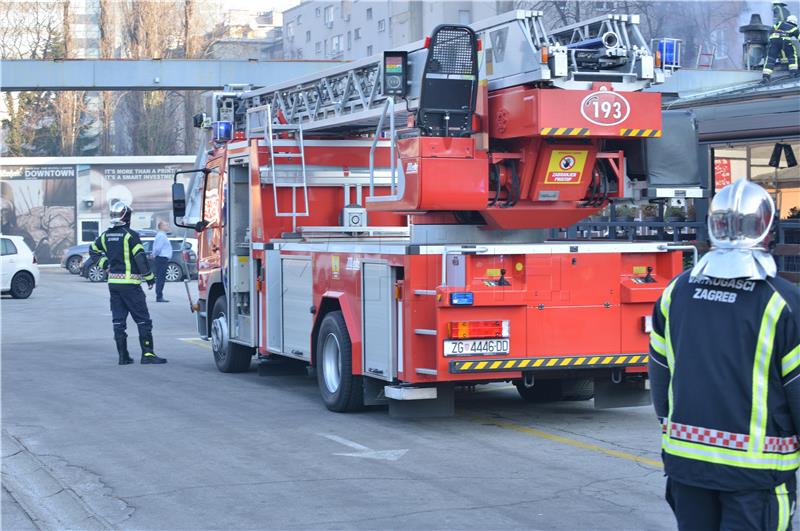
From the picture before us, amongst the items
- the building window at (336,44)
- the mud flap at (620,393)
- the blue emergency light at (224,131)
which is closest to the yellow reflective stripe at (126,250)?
the blue emergency light at (224,131)

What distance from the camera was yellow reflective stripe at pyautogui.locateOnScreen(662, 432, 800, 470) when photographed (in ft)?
13.1

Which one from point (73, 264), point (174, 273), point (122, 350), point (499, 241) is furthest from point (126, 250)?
point (73, 264)

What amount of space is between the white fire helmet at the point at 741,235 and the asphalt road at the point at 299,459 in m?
2.93

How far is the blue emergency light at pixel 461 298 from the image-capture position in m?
9.19

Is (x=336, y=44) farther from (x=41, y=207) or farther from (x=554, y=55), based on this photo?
(x=554, y=55)

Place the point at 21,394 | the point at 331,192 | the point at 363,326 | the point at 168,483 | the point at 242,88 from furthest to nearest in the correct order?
the point at 242,88 < the point at 331,192 < the point at 21,394 < the point at 363,326 < the point at 168,483

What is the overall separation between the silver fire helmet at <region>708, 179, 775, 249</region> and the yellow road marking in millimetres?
4379

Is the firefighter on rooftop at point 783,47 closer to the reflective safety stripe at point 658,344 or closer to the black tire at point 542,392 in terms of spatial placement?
the black tire at point 542,392

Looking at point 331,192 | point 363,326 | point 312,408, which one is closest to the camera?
point 363,326

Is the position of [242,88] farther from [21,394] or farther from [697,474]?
[697,474]

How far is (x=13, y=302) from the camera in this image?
90.2 feet

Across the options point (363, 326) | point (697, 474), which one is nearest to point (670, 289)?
point (697, 474)

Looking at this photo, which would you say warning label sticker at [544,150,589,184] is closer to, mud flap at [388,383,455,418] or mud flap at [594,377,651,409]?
mud flap at [594,377,651,409]

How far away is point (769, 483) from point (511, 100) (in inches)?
238
